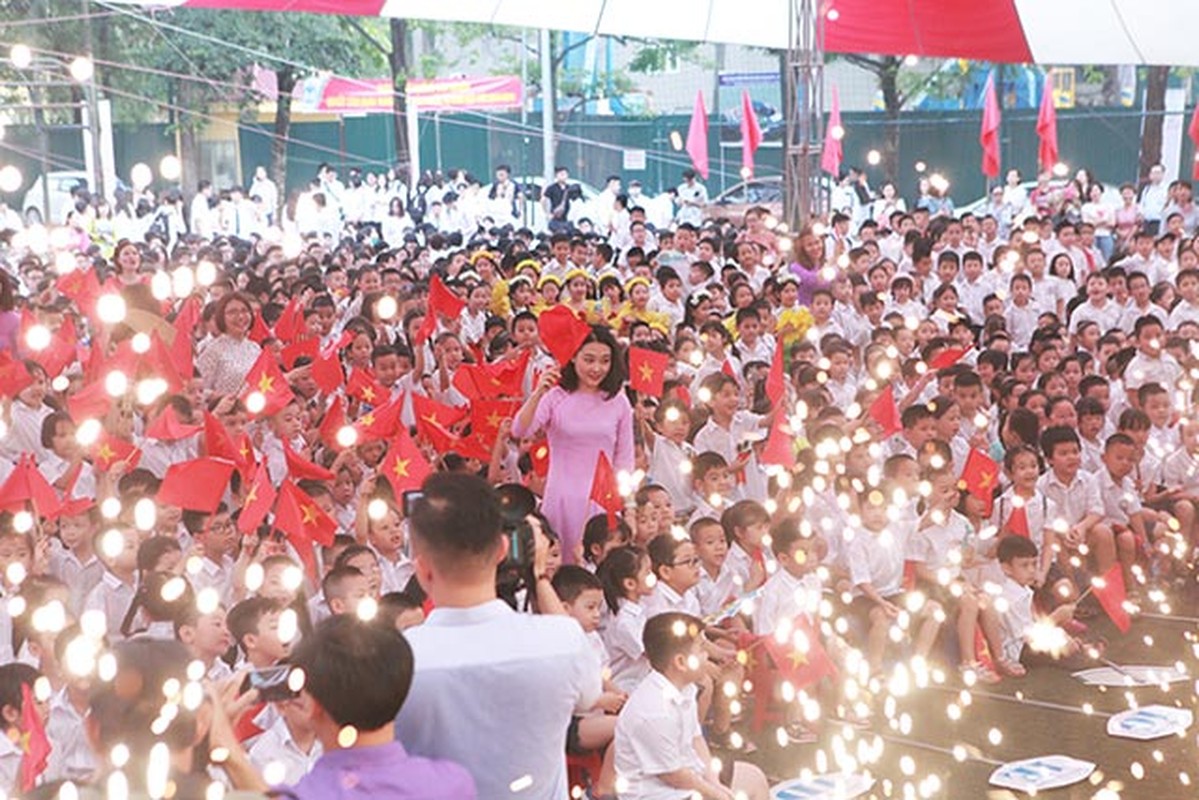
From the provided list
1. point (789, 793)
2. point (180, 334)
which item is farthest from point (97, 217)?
point (789, 793)

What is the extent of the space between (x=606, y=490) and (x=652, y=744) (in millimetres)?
1380

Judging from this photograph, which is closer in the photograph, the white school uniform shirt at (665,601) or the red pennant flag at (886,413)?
the white school uniform shirt at (665,601)

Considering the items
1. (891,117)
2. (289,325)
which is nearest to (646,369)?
(289,325)

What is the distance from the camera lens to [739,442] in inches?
250

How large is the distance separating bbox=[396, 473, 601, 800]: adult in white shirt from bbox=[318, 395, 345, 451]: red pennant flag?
3.05 m

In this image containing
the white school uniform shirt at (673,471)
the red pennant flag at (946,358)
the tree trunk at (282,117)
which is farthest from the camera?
the tree trunk at (282,117)

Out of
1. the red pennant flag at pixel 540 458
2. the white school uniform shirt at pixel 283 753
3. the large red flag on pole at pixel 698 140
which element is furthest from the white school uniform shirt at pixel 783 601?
the large red flag on pole at pixel 698 140

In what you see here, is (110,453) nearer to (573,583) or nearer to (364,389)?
(364,389)

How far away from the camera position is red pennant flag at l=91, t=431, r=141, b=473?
17.0 ft

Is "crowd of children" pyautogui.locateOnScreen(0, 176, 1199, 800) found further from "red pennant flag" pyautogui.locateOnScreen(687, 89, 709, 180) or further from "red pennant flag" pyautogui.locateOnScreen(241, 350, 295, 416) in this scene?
"red pennant flag" pyautogui.locateOnScreen(687, 89, 709, 180)

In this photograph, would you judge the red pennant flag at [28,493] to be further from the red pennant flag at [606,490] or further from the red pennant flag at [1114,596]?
the red pennant flag at [1114,596]

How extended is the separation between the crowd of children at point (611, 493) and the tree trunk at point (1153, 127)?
26.8 ft

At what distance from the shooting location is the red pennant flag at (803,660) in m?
4.71

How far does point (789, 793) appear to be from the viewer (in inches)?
171
